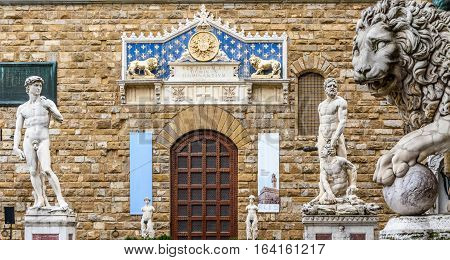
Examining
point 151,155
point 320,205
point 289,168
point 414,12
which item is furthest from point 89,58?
point 414,12

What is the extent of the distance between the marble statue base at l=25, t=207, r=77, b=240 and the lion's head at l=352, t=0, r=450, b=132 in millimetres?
12330

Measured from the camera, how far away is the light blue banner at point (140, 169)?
22.1 m

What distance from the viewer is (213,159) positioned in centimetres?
2239

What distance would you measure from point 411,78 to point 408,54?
119 mm

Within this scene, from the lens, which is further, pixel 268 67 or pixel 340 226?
pixel 268 67

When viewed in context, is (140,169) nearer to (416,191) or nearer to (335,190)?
(335,190)

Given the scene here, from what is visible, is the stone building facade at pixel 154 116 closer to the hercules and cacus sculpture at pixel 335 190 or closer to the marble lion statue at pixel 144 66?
the marble lion statue at pixel 144 66

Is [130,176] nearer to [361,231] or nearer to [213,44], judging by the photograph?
[213,44]

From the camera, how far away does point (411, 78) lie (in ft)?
18.3

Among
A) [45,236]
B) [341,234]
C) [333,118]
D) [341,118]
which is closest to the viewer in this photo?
[341,234]

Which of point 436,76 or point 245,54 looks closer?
point 436,76

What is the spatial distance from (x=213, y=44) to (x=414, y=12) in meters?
17.1

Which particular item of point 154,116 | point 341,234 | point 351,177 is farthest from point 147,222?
point 341,234

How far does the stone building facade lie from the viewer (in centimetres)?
2214
